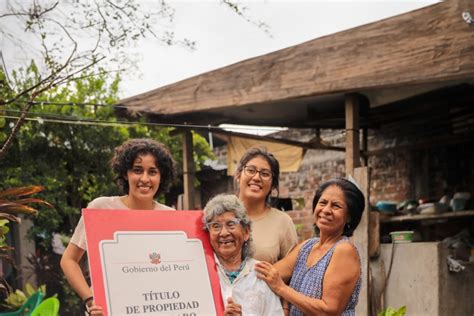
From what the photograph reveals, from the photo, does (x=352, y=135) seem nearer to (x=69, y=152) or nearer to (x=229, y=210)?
(x=229, y=210)

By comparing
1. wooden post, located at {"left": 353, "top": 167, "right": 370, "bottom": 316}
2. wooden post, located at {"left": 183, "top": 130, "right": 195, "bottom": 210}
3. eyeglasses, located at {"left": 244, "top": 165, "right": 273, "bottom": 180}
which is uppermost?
eyeglasses, located at {"left": 244, "top": 165, "right": 273, "bottom": 180}

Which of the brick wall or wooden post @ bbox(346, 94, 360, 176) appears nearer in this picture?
wooden post @ bbox(346, 94, 360, 176)

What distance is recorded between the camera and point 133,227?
2.41 meters

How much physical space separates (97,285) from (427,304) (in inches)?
147

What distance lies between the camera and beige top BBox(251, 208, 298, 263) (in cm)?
271

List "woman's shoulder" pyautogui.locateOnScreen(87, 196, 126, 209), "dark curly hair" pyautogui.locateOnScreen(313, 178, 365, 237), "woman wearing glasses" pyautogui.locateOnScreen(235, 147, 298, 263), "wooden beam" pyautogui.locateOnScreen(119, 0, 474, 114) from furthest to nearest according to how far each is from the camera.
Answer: "wooden beam" pyautogui.locateOnScreen(119, 0, 474, 114), "woman wearing glasses" pyautogui.locateOnScreen(235, 147, 298, 263), "woman's shoulder" pyautogui.locateOnScreen(87, 196, 126, 209), "dark curly hair" pyautogui.locateOnScreen(313, 178, 365, 237)

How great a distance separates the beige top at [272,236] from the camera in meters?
2.71

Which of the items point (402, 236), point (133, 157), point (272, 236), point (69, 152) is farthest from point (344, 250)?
point (69, 152)

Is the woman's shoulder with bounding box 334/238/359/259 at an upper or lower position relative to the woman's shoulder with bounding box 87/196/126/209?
lower

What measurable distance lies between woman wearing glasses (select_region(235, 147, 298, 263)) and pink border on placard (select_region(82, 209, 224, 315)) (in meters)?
0.33

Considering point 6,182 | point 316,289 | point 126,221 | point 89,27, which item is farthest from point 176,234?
point 6,182

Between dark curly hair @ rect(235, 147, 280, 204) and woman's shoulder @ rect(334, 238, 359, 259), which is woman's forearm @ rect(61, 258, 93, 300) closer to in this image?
dark curly hair @ rect(235, 147, 280, 204)

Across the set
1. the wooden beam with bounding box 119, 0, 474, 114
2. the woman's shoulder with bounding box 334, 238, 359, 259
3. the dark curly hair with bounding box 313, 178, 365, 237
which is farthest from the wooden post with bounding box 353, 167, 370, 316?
the woman's shoulder with bounding box 334, 238, 359, 259

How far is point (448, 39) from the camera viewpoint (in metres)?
4.56
